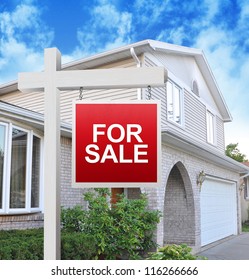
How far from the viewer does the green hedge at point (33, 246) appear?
6.15m

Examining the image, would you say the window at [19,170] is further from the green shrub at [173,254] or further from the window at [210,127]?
the window at [210,127]

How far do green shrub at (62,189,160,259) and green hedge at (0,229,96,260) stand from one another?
53 cm

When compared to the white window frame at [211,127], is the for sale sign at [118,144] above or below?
below

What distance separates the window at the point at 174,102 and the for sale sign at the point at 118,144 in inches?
365

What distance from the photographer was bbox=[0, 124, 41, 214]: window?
26.7 feet

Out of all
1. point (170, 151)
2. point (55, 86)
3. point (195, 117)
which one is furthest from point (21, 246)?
point (195, 117)

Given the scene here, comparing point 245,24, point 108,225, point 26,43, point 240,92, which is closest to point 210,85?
point 240,92

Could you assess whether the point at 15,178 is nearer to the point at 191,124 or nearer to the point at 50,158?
the point at 50,158

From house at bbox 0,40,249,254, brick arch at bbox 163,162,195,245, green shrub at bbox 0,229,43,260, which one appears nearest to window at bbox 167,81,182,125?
house at bbox 0,40,249,254

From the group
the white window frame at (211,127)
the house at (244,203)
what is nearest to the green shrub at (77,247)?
the white window frame at (211,127)

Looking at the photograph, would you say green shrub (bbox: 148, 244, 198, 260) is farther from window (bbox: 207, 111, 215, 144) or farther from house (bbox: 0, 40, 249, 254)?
window (bbox: 207, 111, 215, 144)

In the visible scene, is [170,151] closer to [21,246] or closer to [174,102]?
[174,102]
